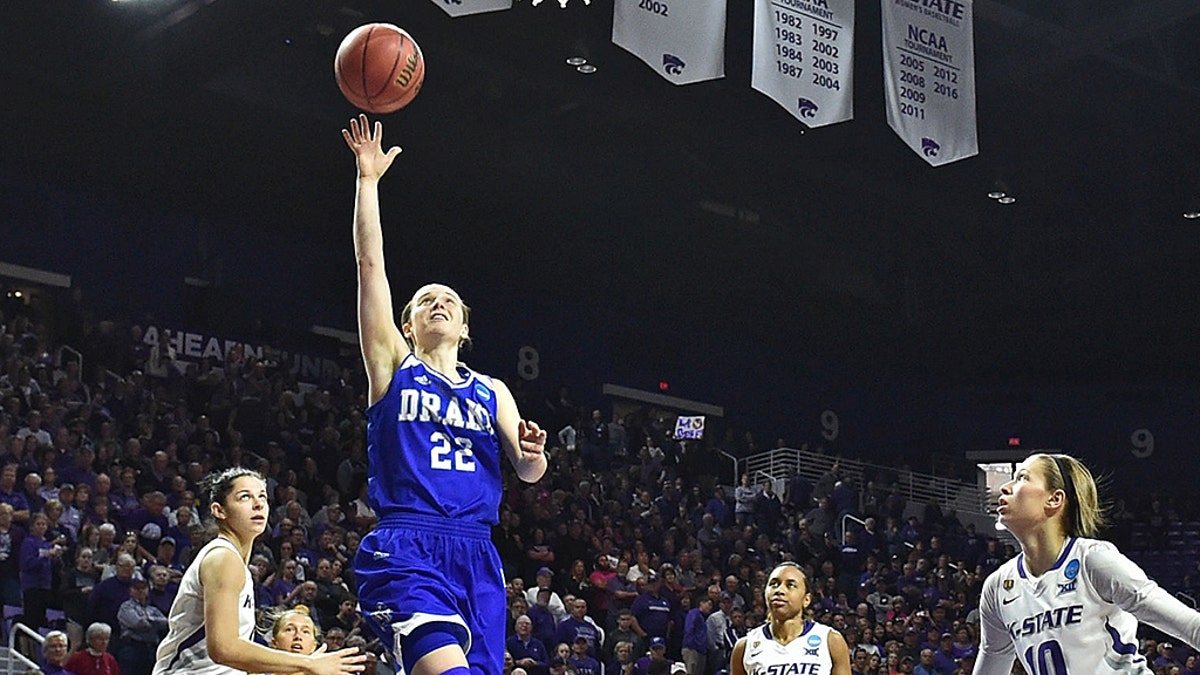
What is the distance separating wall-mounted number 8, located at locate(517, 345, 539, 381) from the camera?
24.8 meters

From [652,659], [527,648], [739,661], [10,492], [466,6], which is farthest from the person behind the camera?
[652,659]

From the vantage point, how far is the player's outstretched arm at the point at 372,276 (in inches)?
191

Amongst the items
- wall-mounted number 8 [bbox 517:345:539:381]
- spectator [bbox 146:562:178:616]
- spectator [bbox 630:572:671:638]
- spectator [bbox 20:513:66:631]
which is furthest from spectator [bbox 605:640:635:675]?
wall-mounted number 8 [bbox 517:345:539:381]

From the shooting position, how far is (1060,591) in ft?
15.8

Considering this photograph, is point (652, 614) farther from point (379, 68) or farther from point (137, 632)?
point (379, 68)

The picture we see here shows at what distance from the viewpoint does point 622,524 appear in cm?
Answer: 1830

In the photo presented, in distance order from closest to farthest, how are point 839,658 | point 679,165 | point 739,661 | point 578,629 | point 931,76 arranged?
1. point 839,658
2. point 739,661
3. point 931,76
4. point 578,629
5. point 679,165

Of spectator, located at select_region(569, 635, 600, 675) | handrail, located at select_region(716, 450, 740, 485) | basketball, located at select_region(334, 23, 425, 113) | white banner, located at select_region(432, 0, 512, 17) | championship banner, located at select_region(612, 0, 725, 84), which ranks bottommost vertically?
spectator, located at select_region(569, 635, 600, 675)

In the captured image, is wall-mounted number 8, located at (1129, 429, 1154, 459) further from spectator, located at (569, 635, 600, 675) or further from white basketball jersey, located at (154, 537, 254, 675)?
white basketball jersey, located at (154, 537, 254, 675)

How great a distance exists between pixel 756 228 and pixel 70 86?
11034 millimetres

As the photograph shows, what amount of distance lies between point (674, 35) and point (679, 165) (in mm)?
9743

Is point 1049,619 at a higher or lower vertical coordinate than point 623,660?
lower

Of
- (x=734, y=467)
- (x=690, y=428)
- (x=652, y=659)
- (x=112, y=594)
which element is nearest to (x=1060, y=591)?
(x=112, y=594)

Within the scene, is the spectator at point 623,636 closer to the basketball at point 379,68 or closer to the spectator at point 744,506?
the spectator at point 744,506
